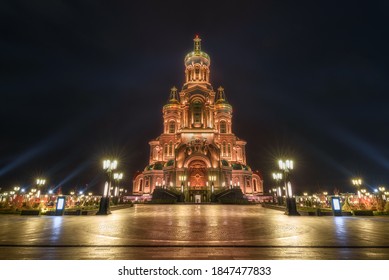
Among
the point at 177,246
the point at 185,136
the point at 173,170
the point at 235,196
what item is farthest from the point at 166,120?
the point at 177,246

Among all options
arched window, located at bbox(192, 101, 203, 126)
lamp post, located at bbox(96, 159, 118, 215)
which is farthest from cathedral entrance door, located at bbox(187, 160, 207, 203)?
lamp post, located at bbox(96, 159, 118, 215)

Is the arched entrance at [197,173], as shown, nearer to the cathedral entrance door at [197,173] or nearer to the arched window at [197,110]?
the cathedral entrance door at [197,173]

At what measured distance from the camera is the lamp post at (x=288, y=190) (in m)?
18.7

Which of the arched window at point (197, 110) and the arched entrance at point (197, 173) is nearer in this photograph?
the arched entrance at point (197, 173)

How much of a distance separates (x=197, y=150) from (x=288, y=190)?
34486 millimetres

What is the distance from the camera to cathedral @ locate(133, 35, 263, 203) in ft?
168

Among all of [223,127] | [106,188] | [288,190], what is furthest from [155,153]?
[288,190]

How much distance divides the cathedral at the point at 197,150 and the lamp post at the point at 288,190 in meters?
27.7

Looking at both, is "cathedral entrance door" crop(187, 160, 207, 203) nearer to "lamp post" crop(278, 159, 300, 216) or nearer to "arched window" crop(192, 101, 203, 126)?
"arched window" crop(192, 101, 203, 126)

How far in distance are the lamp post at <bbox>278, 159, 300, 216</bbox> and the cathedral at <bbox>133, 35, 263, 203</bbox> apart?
1089 inches

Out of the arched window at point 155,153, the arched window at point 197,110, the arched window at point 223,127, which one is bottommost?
the arched window at point 155,153

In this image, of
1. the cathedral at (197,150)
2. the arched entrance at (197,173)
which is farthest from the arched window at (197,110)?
the arched entrance at (197,173)
